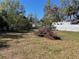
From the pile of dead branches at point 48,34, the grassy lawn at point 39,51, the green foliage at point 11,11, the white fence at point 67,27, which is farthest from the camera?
the green foliage at point 11,11

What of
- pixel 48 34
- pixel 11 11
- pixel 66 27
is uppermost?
pixel 11 11

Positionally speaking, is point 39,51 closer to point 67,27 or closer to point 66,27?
point 67,27

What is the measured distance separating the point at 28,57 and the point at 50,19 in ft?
86.9

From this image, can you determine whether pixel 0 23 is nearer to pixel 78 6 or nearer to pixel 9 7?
pixel 9 7

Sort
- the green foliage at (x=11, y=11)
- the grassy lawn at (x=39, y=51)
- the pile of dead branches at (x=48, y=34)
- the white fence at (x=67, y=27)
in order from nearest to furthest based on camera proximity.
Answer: the grassy lawn at (x=39, y=51) → the pile of dead branches at (x=48, y=34) → the white fence at (x=67, y=27) → the green foliage at (x=11, y=11)

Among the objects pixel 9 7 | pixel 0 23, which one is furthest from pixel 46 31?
pixel 9 7

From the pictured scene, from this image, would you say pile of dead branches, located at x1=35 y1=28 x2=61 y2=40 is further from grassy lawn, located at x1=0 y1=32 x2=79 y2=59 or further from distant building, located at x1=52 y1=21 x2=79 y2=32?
distant building, located at x1=52 y1=21 x2=79 y2=32

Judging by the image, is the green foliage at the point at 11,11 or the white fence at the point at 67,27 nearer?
the white fence at the point at 67,27

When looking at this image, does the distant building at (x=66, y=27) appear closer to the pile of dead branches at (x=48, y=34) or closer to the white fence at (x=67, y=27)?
the white fence at (x=67, y=27)

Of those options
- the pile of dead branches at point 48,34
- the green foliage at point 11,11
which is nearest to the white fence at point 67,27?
the green foliage at point 11,11

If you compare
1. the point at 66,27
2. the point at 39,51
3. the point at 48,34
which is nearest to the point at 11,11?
the point at 66,27

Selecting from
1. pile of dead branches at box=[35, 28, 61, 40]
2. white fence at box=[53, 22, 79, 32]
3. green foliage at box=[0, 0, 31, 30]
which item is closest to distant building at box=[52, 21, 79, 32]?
white fence at box=[53, 22, 79, 32]

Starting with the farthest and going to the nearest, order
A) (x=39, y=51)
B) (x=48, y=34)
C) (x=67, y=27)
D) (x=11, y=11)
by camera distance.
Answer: (x=11, y=11)
(x=67, y=27)
(x=48, y=34)
(x=39, y=51)

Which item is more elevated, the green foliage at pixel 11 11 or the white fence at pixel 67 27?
the green foliage at pixel 11 11
